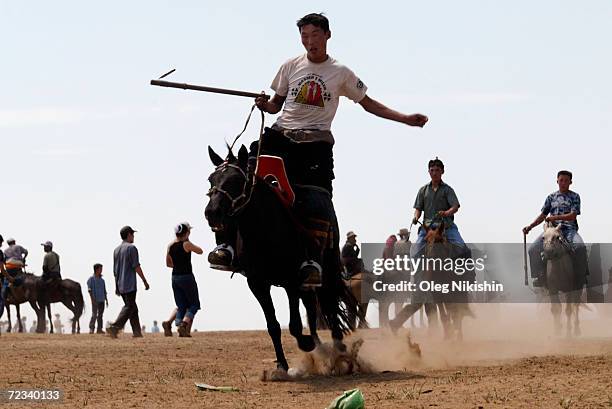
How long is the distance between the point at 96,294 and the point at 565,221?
1490 centimetres

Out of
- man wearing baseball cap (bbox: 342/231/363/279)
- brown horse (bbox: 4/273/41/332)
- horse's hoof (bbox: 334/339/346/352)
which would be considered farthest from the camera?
brown horse (bbox: 4/273/41/332)

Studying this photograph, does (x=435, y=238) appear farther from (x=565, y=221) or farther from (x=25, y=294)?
(x=25, y=294)

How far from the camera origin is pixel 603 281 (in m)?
22.4

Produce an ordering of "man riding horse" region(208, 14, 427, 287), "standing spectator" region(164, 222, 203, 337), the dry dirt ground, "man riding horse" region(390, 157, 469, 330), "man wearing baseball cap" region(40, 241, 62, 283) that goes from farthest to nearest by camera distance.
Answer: "man wearing baseball cap" region(40, 241, 62, 283)
"standing spectator" region(164, 222, 203, 337)
"man riding horse" region(390, 157, 469, 330)
"man riding horse" region(208, 14, 427, 287)
the dry dirt ground

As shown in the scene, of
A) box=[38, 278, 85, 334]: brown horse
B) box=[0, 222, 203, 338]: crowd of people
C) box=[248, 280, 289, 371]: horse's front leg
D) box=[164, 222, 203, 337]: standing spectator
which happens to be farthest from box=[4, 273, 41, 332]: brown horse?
box=[248, 280, 289, 371]: horse's front leg

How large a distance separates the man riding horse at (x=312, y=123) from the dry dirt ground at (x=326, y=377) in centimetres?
153

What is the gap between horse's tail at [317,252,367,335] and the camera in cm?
1319

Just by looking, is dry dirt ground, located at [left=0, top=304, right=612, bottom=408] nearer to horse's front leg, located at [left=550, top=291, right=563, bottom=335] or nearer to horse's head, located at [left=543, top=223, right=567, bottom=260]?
horse's front leg, located at [left=550, top=291, right=563, bottom=335]

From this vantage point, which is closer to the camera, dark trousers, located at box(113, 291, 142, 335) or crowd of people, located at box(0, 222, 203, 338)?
crowd of people, located at box(0, 222, 203, 338)

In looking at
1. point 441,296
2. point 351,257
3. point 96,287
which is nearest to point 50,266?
point 96,287

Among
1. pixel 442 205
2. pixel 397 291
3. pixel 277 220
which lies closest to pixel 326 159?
pixel 277 220

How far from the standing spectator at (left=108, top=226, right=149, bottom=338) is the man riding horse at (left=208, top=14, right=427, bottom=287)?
11.4m

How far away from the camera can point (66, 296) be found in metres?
35.8

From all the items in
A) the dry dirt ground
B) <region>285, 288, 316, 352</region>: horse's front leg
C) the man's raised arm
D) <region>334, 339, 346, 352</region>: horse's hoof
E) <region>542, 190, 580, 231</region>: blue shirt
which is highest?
the man's raised arm
